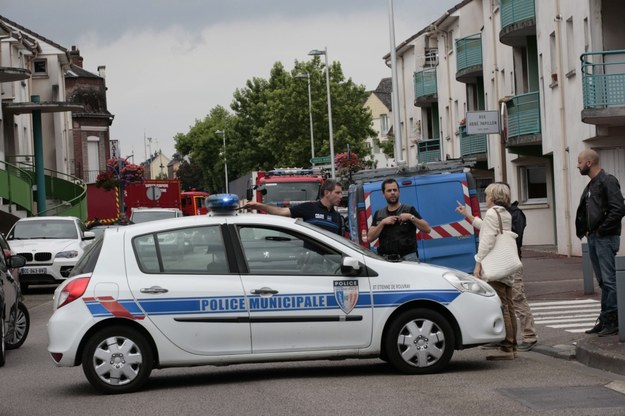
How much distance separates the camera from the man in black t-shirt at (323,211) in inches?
551

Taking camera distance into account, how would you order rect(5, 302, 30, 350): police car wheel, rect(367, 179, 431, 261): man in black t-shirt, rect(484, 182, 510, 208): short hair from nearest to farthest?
rect(484, 182, 510, 208): short hair, rect(367, 179, 431, 261): man in black t-shirt, rect(5, 302, 30, 350): police car wheel

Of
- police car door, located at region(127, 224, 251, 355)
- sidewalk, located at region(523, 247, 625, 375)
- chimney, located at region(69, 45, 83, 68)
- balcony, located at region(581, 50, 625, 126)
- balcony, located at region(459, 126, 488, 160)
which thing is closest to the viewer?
police car door, located at region(127, 224, 251, 355)

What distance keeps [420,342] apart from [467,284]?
2.37 ft

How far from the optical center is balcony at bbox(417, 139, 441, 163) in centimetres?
5906

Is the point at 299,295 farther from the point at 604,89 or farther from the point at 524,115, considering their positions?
the point at 524,115

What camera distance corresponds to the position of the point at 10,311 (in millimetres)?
15477

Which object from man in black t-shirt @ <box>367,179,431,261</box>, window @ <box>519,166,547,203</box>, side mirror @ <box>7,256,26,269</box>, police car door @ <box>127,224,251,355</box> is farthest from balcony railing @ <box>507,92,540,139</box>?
police car door @ <box>127,224,251,355</box>

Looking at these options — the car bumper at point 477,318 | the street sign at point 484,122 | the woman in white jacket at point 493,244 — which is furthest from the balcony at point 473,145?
the car bumper at point 477,318

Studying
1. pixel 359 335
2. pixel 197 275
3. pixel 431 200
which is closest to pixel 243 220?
pixel 197 275

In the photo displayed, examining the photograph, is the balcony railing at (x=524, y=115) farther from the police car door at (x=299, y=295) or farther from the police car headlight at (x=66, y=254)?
the police car door at (x=299, y=295)

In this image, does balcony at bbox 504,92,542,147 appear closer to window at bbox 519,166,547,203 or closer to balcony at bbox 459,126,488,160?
window at bbox 519,166,547,203

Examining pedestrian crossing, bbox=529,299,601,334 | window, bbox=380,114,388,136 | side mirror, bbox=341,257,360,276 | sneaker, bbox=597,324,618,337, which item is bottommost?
pedestrian crossing, bbox=529,299,601,334

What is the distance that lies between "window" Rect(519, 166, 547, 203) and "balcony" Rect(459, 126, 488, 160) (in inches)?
218

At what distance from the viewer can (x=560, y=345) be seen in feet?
43.9
